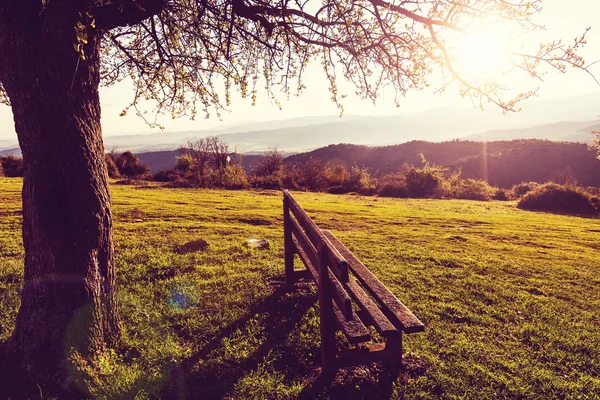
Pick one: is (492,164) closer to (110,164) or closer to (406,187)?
(406,187)

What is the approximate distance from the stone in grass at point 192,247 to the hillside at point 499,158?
142ft

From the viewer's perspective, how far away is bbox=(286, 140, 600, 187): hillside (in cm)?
6400

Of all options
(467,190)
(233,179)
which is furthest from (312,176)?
(467,190)

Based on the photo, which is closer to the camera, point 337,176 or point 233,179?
point 233,179

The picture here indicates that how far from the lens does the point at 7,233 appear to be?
9.53m

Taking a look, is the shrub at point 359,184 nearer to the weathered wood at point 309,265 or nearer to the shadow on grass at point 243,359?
the weathered wood at point 309,265

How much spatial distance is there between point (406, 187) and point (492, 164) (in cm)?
5065

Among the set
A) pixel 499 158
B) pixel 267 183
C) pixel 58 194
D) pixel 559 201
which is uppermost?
pixel 499 158

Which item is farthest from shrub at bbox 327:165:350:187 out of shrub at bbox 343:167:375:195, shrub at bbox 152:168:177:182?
Result: shrub at bbox 152:168:177:182

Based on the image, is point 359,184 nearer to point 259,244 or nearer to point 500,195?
point 500,195

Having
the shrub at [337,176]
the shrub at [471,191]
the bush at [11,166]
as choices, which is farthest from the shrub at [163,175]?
the shrub at [471,191]

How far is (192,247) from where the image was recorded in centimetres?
868

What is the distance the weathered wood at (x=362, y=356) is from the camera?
392cm

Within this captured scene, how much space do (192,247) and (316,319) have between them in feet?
15.2
